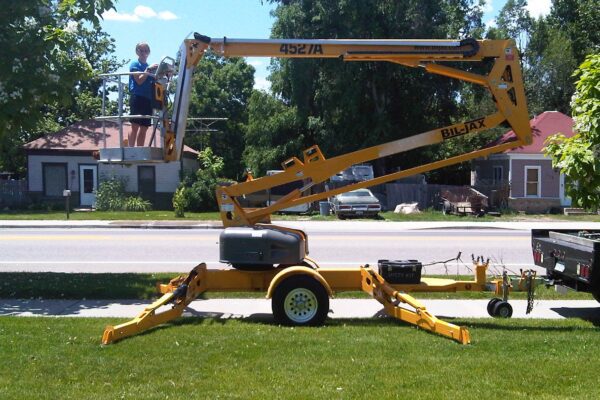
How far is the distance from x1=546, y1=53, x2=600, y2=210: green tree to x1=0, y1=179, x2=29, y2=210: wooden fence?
104 ft

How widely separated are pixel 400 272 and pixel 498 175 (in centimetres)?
2972

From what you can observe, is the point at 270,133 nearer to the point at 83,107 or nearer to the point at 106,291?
the point at 83,107

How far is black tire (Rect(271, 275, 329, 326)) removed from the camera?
26.6 feet

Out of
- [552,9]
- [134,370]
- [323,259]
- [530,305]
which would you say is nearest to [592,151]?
[530,305]

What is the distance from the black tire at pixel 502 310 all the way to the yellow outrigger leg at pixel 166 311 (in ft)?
13.1

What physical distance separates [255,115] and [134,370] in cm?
3603

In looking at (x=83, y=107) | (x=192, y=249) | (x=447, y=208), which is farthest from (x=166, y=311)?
(x=83, y=107)

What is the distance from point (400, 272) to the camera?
9008mm

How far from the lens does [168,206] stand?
117ft

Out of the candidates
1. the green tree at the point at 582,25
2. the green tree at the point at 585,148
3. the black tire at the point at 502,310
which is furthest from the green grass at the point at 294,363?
the green tree at the point at 582,25

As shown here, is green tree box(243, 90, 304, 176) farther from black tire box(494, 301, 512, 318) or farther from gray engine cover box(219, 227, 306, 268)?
gray engine cover box(219, 227, 306, 268)

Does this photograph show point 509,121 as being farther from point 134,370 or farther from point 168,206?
point 168,206

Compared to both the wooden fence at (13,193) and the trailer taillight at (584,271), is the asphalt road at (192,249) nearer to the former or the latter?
the trailer taillight at (584,271)

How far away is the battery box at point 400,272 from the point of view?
29.4 ft
